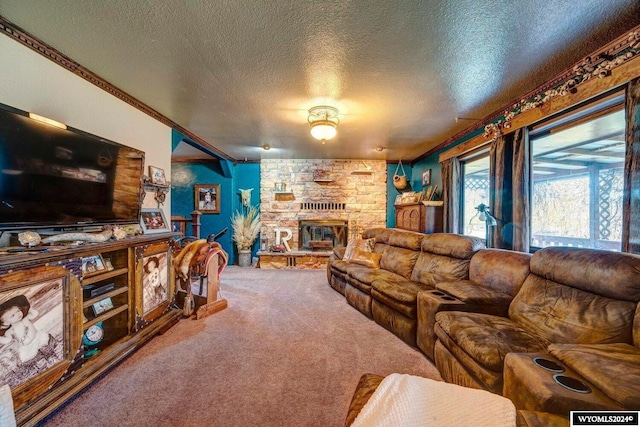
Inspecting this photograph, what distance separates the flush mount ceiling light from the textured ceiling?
12cm

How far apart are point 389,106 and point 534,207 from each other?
78.1 inches

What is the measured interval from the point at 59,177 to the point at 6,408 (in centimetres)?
156

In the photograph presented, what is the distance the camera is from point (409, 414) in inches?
32.0

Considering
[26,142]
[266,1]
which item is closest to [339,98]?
[266,1]

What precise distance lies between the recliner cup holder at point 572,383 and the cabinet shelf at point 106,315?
2702 mm

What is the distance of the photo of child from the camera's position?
133cm

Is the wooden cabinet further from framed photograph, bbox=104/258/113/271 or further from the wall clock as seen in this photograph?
the wall clock

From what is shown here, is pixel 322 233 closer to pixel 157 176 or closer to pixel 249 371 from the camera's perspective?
pixel 157 176

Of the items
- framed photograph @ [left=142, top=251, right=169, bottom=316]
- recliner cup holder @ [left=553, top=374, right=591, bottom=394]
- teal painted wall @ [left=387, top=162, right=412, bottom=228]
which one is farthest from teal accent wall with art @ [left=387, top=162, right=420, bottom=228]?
recliner cup holder @ [left=553, top=374, right=591, bottom=394]

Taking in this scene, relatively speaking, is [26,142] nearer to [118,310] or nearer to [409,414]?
[118,310]

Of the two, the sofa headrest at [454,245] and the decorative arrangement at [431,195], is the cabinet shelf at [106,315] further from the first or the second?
the decorative arrangement at [431,195]

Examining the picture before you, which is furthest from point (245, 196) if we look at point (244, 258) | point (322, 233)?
point (322, 233)

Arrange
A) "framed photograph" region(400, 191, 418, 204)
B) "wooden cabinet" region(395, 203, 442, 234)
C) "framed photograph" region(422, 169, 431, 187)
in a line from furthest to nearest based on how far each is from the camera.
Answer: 1. "framed photograph" region(422, 169, 431, 187)
2. "framed photograph" region(400, 191, 418, 204)
3. "wooden cabinet" region(395, 203, 442, 234)

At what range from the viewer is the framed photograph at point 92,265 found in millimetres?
1899
